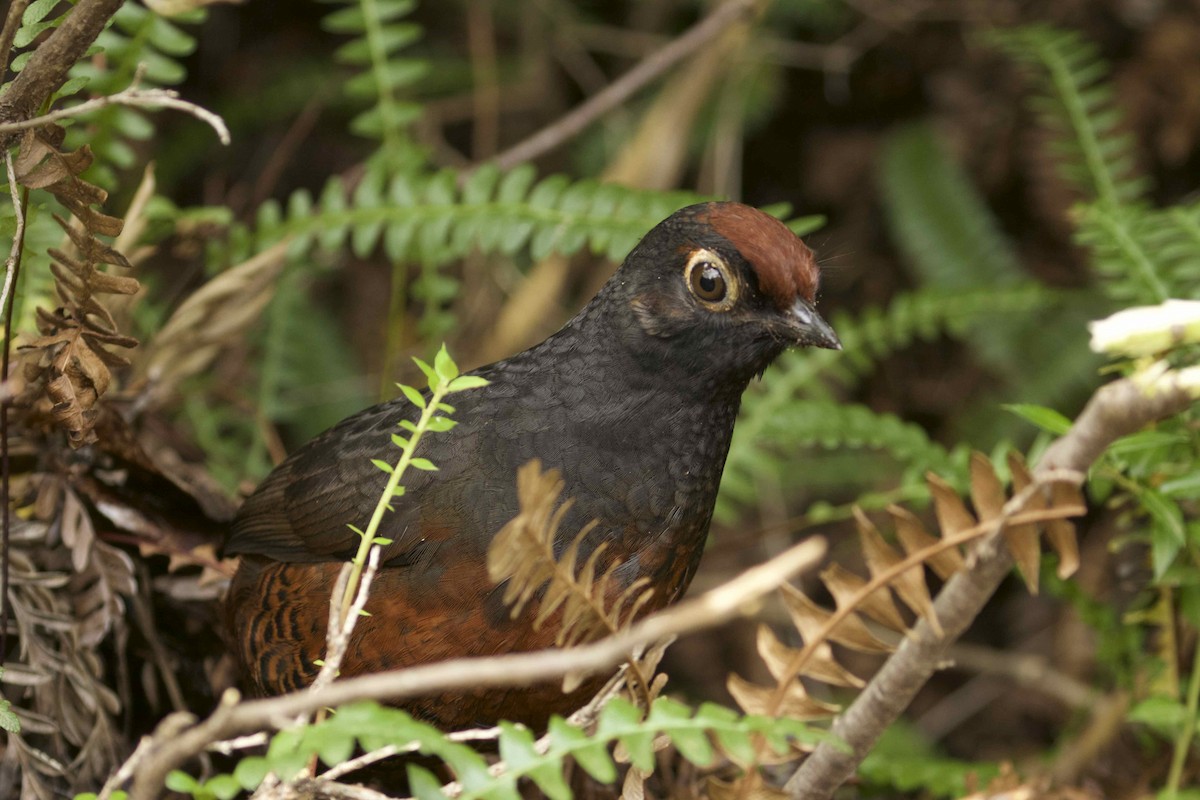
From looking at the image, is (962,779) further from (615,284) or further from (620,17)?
(620,17)

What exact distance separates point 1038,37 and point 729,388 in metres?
2.10

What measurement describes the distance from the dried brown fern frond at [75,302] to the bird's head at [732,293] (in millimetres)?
984

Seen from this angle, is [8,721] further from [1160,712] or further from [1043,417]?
[1160,712]

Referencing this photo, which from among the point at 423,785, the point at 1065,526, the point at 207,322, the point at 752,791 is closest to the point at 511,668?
the point at 423,785

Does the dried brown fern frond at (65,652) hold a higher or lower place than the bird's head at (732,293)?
lower

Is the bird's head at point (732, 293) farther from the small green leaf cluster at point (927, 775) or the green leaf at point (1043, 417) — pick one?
the small green leaf cluster at point (927, 775)

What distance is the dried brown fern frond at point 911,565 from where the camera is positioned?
6.39 ft

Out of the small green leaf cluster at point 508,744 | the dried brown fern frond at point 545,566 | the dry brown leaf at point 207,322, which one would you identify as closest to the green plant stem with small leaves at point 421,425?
the dried brown fern frond at point 545,566

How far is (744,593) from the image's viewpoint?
121cm

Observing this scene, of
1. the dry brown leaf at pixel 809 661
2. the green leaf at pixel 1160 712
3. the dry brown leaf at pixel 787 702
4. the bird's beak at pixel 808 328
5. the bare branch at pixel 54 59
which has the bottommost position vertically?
the green leaf at pixel 1160 712

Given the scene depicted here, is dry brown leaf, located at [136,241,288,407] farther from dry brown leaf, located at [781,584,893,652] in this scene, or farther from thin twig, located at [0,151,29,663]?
dry brown leaf, located at [781,584,893,652]

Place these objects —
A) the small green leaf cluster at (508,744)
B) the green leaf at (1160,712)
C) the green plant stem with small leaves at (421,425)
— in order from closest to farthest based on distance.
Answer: the small green leaf cluster at (508,744)
the green plant stem with small leaves at (421,425)
the green leaf at (1160,712)

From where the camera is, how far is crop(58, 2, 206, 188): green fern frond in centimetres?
282

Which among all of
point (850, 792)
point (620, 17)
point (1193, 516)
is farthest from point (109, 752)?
point (620, 17)
